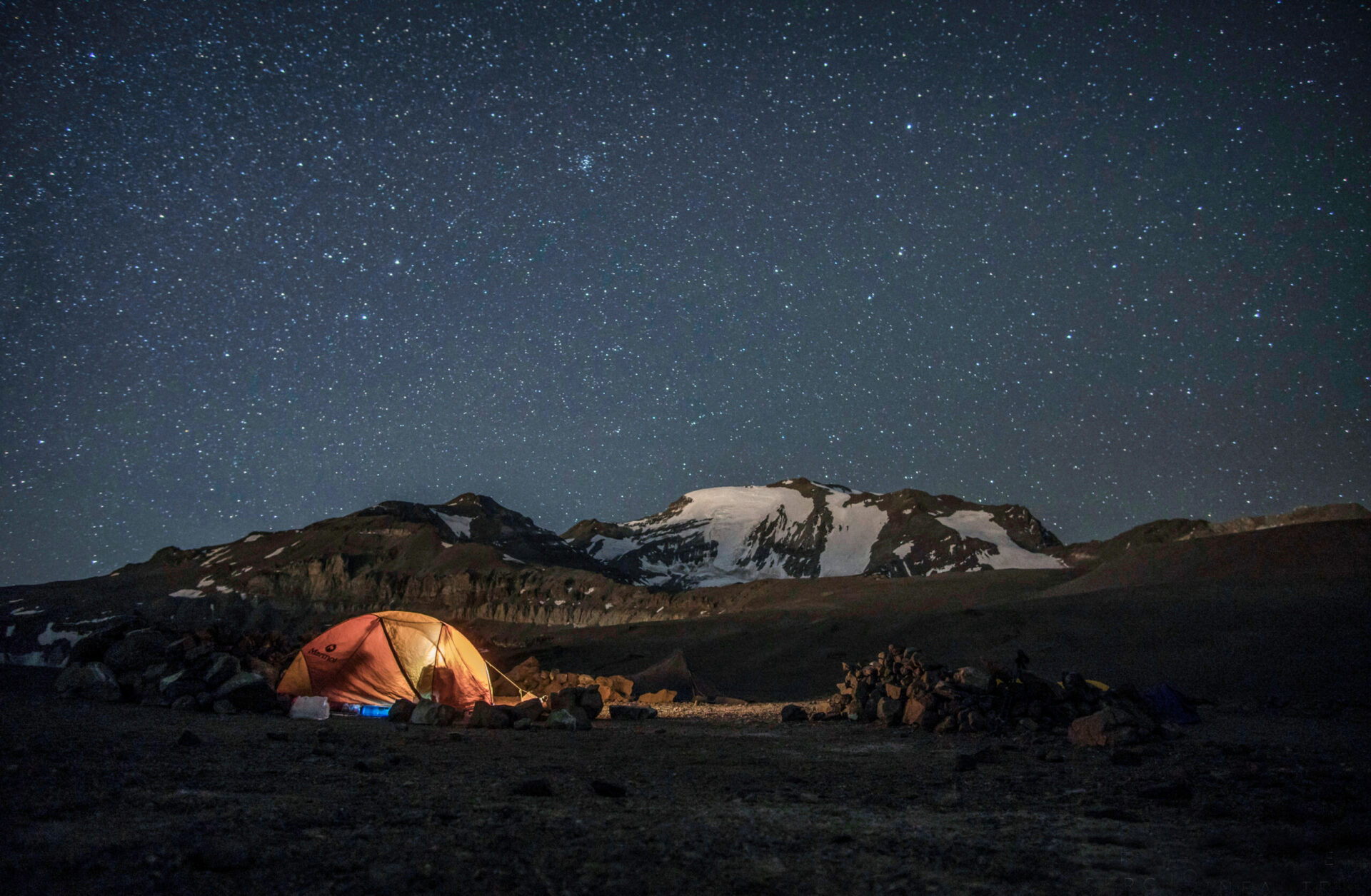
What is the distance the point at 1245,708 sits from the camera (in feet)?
46.3

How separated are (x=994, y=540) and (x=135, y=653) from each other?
14828 cm

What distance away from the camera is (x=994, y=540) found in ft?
467

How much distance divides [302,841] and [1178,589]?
3315 centimetres

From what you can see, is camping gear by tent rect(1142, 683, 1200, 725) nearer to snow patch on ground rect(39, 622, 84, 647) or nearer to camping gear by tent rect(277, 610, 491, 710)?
camping gear by tent rect(277, 610, 491, 710)

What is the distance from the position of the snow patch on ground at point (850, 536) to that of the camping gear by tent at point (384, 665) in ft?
427

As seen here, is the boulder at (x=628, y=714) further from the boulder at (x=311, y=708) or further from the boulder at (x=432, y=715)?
the boulder at (x=311, y=708)

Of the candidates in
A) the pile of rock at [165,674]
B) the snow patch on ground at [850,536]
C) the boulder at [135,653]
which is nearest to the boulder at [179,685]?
the pile of rock at [165,674]

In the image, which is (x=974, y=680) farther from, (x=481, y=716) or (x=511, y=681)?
(x=511, y=681)

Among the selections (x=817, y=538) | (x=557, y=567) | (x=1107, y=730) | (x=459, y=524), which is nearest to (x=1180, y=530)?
(x=557, y=567)

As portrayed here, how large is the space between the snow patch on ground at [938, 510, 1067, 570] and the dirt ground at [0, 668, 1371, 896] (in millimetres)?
119510

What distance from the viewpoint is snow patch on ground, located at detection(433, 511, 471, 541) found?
128m

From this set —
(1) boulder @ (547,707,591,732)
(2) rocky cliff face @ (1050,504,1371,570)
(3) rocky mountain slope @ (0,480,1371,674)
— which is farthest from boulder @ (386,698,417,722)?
(2) rocky cliff face @ (1050,504,1371,570)

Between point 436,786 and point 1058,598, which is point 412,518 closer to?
point 1058,598

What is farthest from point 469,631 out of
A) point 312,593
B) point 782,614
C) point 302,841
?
point 302,841
